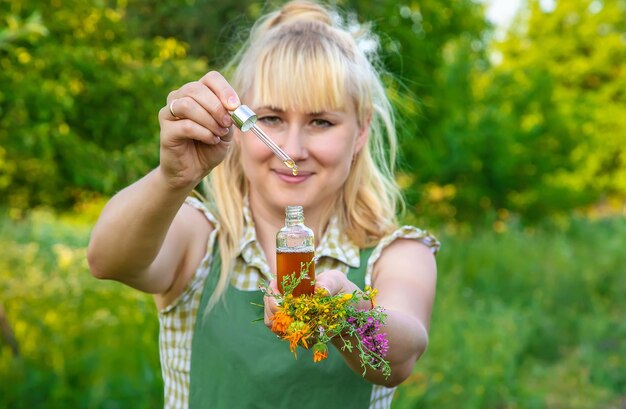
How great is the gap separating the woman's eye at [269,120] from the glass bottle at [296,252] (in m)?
0.54

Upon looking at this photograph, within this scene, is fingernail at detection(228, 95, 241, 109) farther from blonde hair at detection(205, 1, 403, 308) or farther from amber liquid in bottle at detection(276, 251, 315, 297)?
blonde hair at detection(205, 1, 403, 308)

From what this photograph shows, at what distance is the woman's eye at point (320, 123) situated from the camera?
7.49 feet

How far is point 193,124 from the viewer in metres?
1.79

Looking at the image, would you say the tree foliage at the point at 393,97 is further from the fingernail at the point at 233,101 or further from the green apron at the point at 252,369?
the fingernail at the point at 233,101

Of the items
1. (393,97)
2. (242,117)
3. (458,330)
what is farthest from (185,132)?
(458,330)

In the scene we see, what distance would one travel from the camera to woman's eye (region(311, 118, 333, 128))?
2.28m

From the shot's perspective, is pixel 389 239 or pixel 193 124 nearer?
pixel 193 124

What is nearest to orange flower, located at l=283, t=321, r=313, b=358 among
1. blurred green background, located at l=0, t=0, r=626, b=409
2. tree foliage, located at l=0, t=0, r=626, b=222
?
tree foliage, located at l=0, t=0, r=626, b=222

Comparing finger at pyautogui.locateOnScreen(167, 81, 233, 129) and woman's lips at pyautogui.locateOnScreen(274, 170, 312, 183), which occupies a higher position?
woman's lips at pyautogui.locateOnScreen(274, 170, 312, 183)

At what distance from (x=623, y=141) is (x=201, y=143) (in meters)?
27.7

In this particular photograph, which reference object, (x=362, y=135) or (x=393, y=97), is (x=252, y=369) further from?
(x=393, y=97)

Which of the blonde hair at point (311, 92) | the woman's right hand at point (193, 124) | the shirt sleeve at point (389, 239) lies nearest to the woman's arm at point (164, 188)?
the woman's right hand at point (193, 124)

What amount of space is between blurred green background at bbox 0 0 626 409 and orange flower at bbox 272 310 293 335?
187cm

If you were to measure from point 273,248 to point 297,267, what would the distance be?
73 cm
